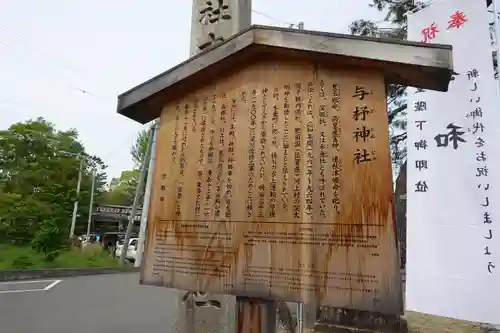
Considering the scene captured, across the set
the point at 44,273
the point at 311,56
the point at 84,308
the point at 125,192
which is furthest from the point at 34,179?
the point at 311,56

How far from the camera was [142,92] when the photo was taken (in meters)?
3.15

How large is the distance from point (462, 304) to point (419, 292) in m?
0.50

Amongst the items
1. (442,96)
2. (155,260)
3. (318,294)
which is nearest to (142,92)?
(155,260)

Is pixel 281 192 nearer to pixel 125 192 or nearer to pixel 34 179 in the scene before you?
pixel 34 179

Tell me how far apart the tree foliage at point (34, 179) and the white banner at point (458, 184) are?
17.7 metres

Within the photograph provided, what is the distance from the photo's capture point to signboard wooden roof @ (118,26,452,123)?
2201 millimetres

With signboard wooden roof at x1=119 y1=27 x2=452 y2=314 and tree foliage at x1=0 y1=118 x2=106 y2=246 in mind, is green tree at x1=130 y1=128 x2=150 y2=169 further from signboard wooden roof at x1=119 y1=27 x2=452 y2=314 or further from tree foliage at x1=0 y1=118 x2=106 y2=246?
signboard wooden roof at x1=119 y1=27 x2=452 y2=314

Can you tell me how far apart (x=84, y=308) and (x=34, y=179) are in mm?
16163

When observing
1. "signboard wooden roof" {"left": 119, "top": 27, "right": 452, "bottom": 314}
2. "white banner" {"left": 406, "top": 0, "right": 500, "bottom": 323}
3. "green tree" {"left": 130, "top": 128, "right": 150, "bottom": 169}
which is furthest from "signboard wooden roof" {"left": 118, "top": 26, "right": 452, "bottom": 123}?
"green tree" {"left": 130, "top": 128, "right": 150, "bottom": 169}

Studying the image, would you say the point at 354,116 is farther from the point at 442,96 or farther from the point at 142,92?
the point at 442,96

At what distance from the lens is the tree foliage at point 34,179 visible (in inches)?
773

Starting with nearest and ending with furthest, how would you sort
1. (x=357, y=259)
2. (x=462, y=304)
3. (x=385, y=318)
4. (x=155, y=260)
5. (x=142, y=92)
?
(x=357, y=259), (x=155, y=260), (x=142, y=92), (x=462, y=304), (x=385, y=318)

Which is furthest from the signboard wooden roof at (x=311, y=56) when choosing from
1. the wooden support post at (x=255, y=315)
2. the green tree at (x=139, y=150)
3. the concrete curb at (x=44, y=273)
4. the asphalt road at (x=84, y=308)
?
the green tree at (x=139, y=150)

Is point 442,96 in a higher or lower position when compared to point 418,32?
lower
